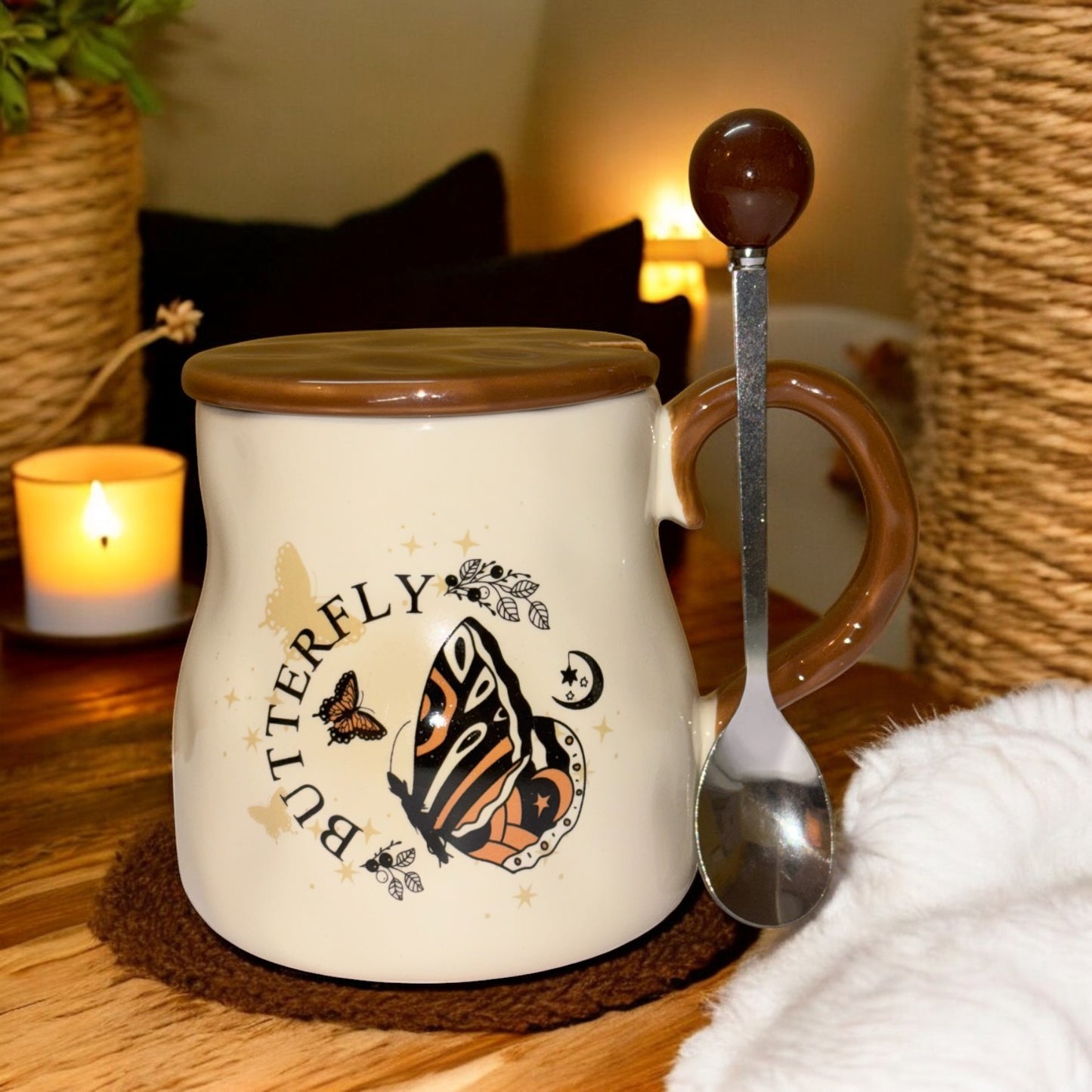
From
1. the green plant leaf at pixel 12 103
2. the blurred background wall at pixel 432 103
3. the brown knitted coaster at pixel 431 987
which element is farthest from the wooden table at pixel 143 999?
the blurred background wall at pixel 432 103

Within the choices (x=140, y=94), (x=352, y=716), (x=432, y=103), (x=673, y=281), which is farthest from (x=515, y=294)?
(x=352, y=716)

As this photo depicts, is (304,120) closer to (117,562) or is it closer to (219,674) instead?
(117,562)

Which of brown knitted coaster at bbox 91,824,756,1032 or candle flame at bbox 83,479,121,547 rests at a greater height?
candle flame at bbox 83,479,121,547

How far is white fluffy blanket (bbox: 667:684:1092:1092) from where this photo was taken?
0.34 meters

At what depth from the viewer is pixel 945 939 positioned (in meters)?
0.38

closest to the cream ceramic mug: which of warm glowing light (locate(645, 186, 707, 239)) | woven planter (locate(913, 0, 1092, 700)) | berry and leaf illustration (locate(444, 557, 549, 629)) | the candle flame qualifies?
berry and leaf illustration (locate(444, 557, 549, 629))

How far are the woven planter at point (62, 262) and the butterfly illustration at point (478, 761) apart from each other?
641 mm

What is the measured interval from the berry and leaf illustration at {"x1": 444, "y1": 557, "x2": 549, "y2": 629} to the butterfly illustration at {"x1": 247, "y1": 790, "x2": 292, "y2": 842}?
0.09 metres

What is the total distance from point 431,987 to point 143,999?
10 cm

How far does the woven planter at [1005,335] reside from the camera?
583 millimetres

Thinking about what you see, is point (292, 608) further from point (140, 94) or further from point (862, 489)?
point (140, 94)

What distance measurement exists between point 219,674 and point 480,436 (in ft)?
0.40

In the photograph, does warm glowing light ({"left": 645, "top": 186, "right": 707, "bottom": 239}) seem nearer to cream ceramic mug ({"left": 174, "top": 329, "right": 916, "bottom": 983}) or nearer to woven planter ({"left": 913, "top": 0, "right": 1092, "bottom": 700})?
woven planter ({"left": 913, "top": 0, "right": 1092, "bottom": 700})

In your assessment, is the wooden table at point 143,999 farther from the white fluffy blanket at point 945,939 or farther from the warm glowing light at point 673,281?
the warm glowing light at point 673,281
